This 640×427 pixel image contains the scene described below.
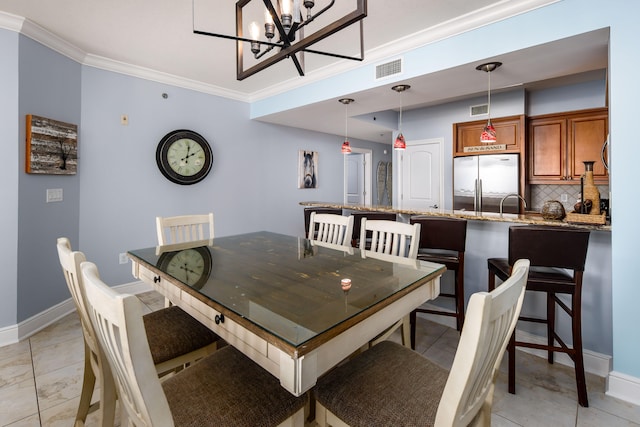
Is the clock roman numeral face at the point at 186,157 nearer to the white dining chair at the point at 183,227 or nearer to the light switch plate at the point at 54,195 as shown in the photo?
the light switch plate at the point at 54,195

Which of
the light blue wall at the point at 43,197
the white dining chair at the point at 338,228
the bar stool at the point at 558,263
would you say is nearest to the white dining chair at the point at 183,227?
the white dining chair at the point at 338,228

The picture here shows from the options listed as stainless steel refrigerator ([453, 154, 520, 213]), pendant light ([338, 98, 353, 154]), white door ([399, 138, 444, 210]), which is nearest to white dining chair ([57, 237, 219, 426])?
pendant light ([338, 98, 353, 154])

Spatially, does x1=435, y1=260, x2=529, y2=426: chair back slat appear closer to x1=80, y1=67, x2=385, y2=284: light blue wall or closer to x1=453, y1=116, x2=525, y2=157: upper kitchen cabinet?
x1=80, y1=67, x2=385, y2=284: light blue wall

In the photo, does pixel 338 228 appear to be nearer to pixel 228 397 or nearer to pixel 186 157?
pixel 228 397

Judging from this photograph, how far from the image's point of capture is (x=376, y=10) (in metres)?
2.27

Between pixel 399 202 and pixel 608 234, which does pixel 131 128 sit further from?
pixel 608 234

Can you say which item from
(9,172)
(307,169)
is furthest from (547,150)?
(9,172)

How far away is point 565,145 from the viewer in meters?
4.06

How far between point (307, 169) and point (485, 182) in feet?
9.04

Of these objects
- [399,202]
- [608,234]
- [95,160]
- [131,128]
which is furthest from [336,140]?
[608,234]

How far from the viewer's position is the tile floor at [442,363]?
5.47 ft

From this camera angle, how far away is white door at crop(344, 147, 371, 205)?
6.43 metres

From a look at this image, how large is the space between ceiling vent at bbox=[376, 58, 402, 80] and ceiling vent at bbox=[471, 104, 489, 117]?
2.20 metres

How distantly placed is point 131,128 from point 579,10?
4018mm
